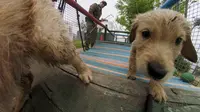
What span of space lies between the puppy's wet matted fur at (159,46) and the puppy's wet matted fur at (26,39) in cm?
64

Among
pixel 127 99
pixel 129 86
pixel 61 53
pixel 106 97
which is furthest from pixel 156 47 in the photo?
pixel 61 53

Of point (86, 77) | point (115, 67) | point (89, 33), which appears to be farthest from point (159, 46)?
point (89, 33)

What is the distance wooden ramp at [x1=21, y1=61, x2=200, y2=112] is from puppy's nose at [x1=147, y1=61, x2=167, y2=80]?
0.20 meters

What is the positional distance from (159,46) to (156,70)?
35cm

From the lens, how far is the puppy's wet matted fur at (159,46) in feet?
5.09

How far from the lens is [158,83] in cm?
171

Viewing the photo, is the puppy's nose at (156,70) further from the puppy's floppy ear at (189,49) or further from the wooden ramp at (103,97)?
the puppy's floppy ear at (189,49)

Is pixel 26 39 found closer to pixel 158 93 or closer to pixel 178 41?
pixel 158 93

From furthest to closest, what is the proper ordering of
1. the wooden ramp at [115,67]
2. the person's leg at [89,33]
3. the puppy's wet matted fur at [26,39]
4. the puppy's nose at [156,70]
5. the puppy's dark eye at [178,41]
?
the person's leg at [89,33] < the wooden ramp at [115,67] < the puppy's dark eye at [178,41] < the puppy's nose at [156,70] < the puppy's wet matted fur at [26,39]

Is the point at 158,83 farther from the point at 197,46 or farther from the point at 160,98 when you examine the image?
the point at 197,46

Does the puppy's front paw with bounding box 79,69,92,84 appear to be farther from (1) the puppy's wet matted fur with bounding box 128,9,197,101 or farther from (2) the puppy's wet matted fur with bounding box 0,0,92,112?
(1) the puppy's wet matted fur with bounding box 128,9,197,101

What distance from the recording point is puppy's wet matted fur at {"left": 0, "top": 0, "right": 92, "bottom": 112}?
1166 millimetres

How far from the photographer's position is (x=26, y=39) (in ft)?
4.32

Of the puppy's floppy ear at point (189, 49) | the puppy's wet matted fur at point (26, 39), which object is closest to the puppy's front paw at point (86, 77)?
the puppy's wet matted fur at point (26, 39)
